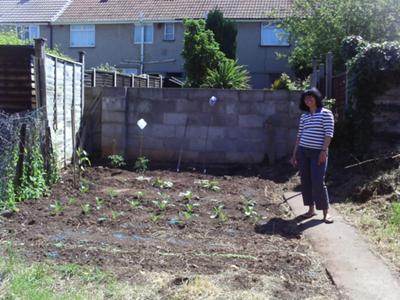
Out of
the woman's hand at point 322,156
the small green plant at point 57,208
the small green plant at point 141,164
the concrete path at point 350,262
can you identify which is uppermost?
the woman's hand at point 322,156

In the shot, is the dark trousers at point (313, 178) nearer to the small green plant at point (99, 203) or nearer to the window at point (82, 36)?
the small green plant at point (99, 203)

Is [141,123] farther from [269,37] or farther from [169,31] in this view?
[169,31]

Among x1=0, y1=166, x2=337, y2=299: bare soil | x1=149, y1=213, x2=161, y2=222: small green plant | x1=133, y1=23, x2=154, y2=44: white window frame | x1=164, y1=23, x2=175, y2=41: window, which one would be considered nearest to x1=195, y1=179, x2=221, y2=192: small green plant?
x1=0, y1=166, x2=337, y2=299: bare soil

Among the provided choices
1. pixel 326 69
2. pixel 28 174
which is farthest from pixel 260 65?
pixel 28 174

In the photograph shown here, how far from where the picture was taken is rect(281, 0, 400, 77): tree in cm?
1402

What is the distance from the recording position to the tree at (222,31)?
2288 centimetres

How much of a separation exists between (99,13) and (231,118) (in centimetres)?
1904

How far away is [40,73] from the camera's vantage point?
861 cm

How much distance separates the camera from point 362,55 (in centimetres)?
938

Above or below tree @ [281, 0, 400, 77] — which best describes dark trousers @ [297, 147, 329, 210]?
below

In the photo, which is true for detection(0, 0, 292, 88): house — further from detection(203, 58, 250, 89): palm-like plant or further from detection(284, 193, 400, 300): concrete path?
detection(284, 193, 400, 300): concrete path

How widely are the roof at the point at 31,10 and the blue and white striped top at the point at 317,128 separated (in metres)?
24.1

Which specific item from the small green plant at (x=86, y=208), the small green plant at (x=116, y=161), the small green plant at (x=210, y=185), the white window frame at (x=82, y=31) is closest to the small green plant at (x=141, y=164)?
the small green plant at (x=116, y=161)

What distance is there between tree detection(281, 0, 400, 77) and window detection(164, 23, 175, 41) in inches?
398
